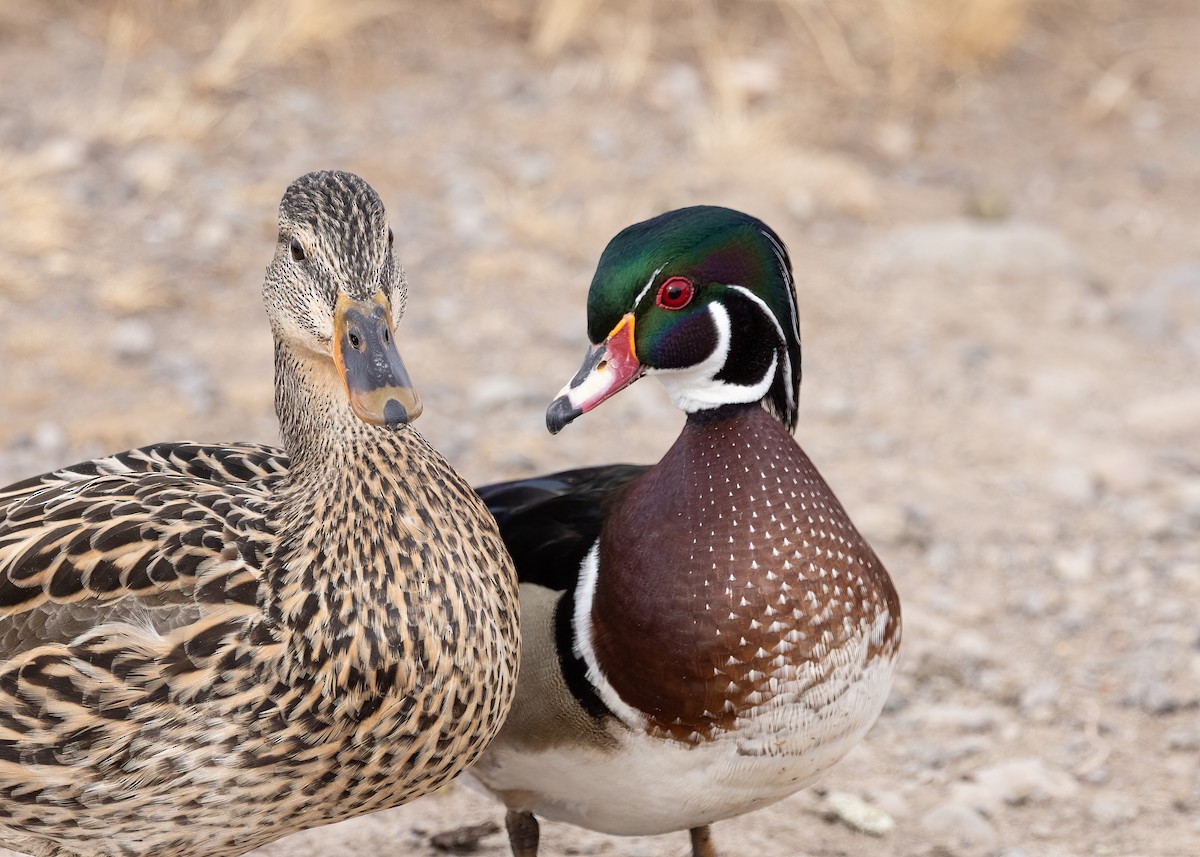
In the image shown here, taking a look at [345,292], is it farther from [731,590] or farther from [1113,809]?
[1113,809]

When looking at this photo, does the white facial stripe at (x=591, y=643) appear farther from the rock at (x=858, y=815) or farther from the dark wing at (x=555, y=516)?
the rock at (x=858, y=815)

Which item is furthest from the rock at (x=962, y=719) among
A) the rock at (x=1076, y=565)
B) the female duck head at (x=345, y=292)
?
the female duck head at (x=345, y=292)

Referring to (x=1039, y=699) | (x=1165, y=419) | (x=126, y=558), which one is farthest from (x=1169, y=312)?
(x=126, y=558)

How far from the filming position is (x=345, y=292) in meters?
2.67

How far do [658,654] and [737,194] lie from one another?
4.35 m

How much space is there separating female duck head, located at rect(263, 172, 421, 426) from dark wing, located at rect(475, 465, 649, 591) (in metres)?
0.67

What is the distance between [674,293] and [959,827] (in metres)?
1.57

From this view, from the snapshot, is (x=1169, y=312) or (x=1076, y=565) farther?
(x=1169, y=312)

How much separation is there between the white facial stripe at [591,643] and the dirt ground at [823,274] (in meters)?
0.86

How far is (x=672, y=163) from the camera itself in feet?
24.0

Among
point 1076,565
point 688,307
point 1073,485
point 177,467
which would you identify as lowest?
point 1076,565

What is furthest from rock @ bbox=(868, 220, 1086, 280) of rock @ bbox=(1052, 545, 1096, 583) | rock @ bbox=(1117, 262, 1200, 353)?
rock @ bbox=(1052, 545, 1096, 583)

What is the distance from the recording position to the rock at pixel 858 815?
3750mm

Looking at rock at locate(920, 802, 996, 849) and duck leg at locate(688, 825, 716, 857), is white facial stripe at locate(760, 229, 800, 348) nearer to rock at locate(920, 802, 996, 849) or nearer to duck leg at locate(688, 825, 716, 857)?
duck leg at locate(688, 825, 716, 857)
